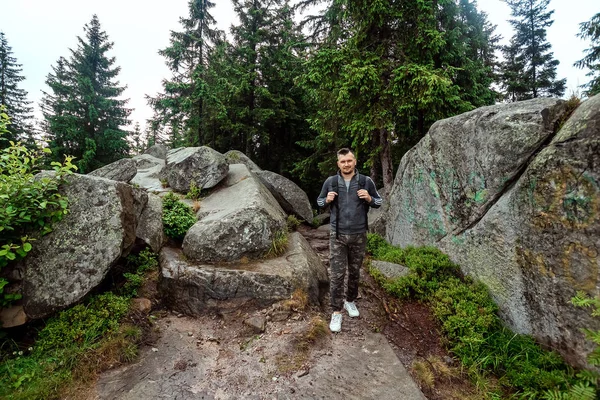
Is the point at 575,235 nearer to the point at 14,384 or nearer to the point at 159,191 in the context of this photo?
the point at 14,384

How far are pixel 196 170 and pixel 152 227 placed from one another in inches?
143

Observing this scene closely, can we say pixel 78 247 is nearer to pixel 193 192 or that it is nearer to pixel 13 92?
pixel 193 192

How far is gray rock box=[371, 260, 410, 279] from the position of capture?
224 inches

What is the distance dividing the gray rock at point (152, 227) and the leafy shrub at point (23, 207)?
69.3 inches

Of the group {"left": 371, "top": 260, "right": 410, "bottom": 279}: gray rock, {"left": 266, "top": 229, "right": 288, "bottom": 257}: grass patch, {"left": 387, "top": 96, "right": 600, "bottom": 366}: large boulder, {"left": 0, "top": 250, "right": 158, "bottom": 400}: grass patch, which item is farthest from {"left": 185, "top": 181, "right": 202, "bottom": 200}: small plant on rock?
{"left": 387, "top": 96, "right": 600, "bottom": 366}: large boulder

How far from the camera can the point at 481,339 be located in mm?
3939

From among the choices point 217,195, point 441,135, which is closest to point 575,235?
point 441,135

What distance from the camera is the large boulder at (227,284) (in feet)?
16.0

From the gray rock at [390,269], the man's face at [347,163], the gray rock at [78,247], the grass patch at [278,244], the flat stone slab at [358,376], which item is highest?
the man's face at [347,163]

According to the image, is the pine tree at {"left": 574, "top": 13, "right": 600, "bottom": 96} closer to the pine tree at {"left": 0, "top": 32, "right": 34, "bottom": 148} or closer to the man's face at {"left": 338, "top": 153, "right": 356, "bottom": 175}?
the man's face at {"left": 338, "top": 153, "right": 356, "bottom": 175}

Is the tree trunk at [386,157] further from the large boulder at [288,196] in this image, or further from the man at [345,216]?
the man at [345,216]

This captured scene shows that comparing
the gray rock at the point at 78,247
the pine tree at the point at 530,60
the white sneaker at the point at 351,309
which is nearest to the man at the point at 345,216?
the white sneaker at the point at 351,309

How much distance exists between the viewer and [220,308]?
190 inches

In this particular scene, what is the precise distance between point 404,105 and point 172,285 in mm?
7825
